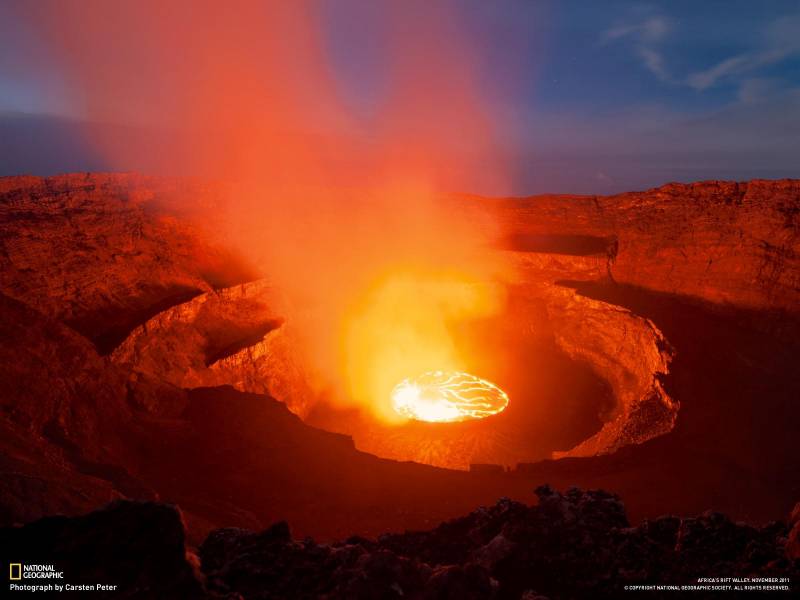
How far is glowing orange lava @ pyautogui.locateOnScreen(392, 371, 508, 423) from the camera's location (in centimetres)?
Answer: 2152

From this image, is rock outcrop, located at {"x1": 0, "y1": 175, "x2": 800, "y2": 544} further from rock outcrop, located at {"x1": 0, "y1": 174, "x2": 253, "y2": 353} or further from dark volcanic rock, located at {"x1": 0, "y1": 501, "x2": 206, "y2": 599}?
dark volcanic rock, located at {"x1": 0, "y1": 501, "x2": 206, "y2": 599}

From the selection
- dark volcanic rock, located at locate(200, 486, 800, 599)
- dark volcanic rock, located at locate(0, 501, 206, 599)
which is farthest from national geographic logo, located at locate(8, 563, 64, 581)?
dark volcanic rock, located at locate(200, 486, 800, 599)

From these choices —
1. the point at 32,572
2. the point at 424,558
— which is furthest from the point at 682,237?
the point at 32,572

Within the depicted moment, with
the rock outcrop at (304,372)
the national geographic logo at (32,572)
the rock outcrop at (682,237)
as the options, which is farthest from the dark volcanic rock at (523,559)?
the rock outcrop at (682,237)

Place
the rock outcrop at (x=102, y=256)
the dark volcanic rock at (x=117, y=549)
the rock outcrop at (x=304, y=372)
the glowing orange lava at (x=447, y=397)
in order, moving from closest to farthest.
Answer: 1. the dark volcanic rock at (x=117, y=549)
2. the rock outcrop at (x=304, y=372)
3. the rock outcrop at (x=102, y=256)
4. the glowing orange lava at (x=447, y=397)

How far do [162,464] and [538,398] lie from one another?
17.5 metres

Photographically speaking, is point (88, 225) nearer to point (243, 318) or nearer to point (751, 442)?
point (243, 318)

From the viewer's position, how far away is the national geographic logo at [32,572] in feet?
12.7

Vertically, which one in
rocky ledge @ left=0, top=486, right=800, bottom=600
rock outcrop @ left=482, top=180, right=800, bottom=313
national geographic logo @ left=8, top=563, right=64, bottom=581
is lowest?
national geographic logo @ left=8, top=563, right=64, bottom=581

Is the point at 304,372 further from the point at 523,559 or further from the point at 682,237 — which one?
the point at 682,237

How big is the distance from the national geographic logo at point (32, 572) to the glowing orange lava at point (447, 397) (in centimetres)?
1796

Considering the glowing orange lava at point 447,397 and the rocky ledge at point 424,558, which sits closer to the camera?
the rocky ledge at point 424,558

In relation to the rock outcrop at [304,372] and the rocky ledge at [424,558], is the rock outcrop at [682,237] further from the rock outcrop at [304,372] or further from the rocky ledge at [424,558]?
the rocky ledge at [424,558]

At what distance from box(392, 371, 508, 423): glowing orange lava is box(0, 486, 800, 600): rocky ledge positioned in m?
16.1
